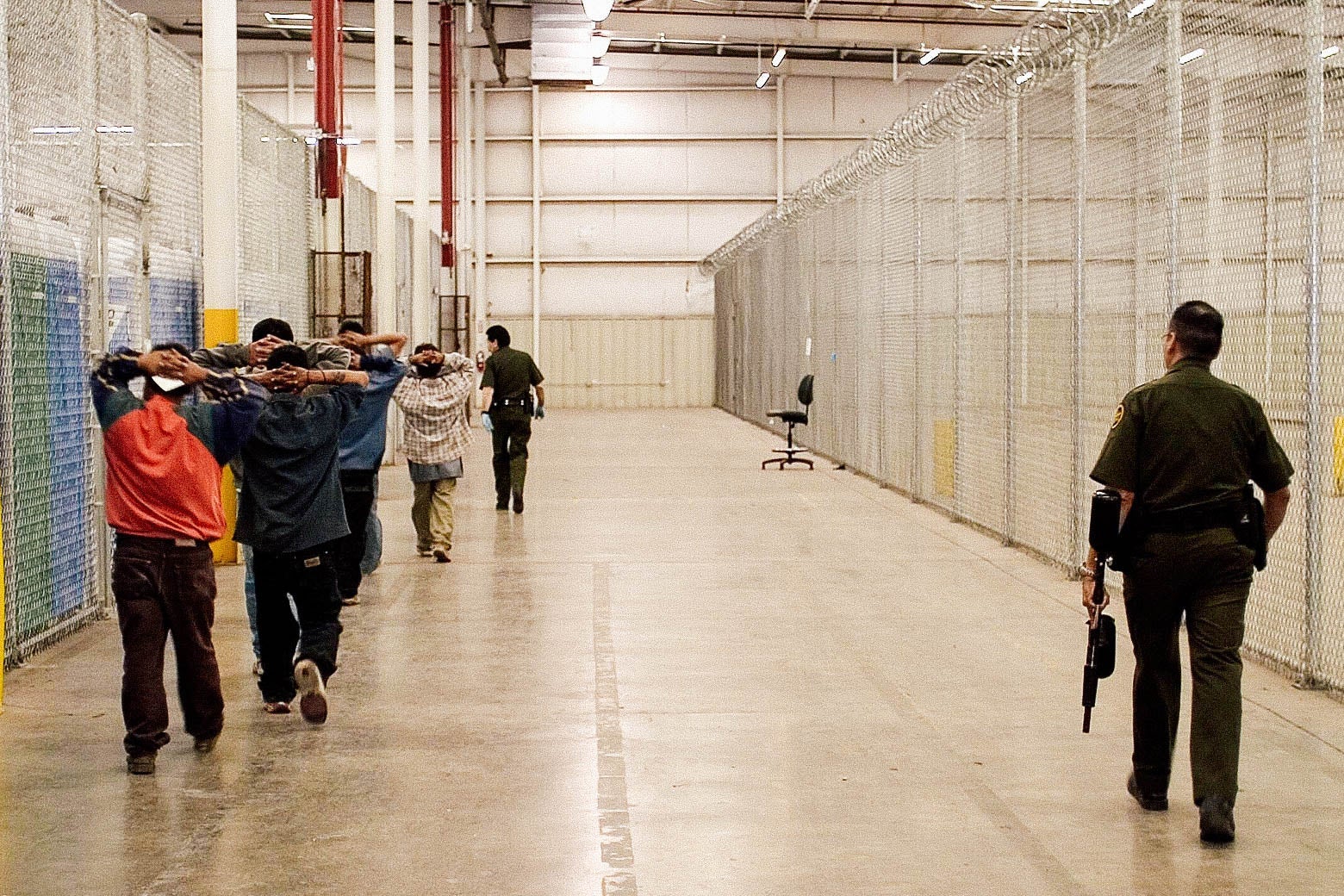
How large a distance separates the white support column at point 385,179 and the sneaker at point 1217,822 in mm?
14780

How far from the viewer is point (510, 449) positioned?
49.3 ft

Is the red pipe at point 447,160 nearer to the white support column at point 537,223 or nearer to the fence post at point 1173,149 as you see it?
the white support column at point 537,223

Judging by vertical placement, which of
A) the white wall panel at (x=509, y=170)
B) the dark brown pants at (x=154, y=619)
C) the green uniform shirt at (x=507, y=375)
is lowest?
the dark brown pants at (x=154, y=619)

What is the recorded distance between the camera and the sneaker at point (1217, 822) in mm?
4988

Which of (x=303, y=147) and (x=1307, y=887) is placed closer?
(x=1307, y=887)

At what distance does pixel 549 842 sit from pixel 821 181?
1608cm

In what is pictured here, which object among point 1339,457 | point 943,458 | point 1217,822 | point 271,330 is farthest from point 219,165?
point 1339,457

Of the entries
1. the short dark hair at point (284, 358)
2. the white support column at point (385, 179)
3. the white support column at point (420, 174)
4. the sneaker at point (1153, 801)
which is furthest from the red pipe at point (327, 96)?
the sneaker at point (1153, 801)

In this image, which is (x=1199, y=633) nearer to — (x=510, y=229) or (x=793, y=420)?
(x=793, y=420)

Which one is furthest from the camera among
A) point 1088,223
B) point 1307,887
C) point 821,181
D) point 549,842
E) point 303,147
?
point 821,181

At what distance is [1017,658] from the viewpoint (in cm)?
805

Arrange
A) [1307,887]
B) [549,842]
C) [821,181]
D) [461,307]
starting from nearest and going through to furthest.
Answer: [1307,887], [549,842], [821,181], [461,307]

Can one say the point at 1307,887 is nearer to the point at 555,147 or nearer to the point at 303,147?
the point at 303,147

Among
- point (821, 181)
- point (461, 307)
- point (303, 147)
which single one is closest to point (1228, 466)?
point (303, 147)
